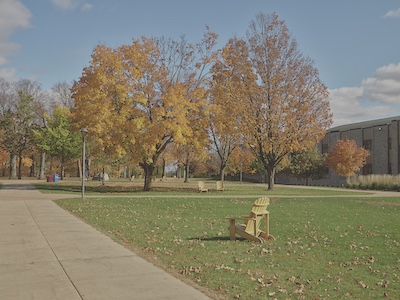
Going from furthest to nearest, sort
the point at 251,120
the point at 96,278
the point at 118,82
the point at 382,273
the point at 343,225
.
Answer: the point at 251,120 → the point at 118,82 → the point at 343,225 → the point at 382,273 → the point at 96,278

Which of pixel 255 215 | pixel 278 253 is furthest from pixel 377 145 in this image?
pixel 278 253

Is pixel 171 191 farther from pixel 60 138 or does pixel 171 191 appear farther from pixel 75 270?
pixel 60 138

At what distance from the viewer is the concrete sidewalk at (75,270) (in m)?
5.54

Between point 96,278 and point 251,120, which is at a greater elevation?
point 251,120

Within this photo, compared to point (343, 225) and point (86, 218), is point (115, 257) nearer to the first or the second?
→ point (86, 218)

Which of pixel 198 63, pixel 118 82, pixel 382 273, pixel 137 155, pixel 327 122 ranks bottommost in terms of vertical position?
pixel 382 273

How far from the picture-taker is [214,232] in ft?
37.4

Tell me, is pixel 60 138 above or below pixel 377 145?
above

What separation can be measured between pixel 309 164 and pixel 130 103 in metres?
42.8

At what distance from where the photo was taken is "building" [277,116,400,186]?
2287 inches

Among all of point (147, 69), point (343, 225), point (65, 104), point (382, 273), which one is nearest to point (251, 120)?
point (147, 69)

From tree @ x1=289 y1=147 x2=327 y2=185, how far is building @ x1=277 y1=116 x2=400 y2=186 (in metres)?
2.10

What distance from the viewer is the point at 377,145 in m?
61.1

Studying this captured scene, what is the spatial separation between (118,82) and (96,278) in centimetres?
2467
